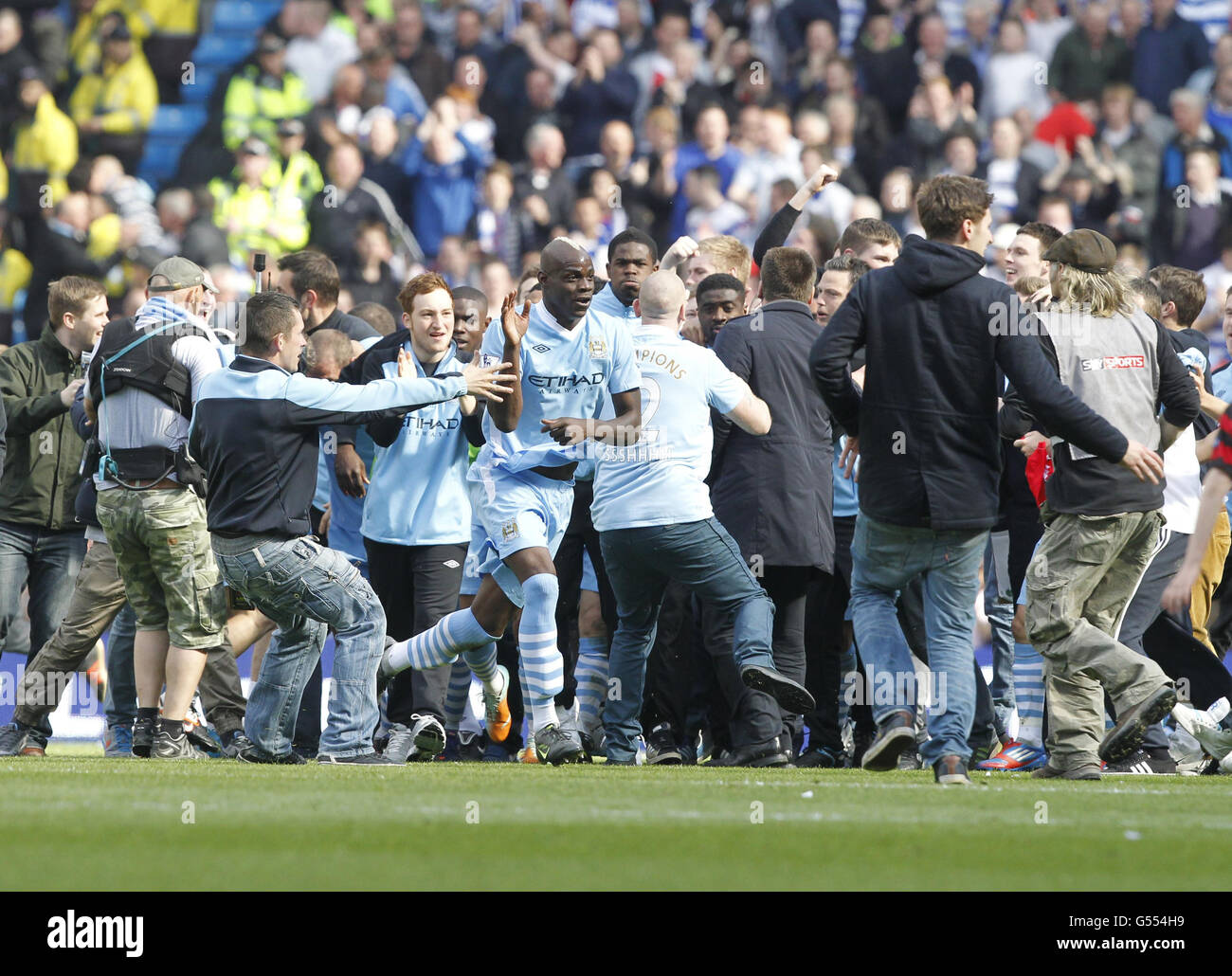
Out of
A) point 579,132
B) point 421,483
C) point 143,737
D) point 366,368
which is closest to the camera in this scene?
point 143,737

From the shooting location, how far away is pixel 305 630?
8.66 metres

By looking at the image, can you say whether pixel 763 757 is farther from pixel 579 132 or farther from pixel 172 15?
pixel 172 15

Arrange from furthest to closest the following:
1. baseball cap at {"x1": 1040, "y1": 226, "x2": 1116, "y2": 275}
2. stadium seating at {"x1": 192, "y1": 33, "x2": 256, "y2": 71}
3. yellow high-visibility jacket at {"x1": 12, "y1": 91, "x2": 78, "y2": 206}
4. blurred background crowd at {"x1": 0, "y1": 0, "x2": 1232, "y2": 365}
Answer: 1. stadium seating at {"x1": 192, "y1": 33, "x2": 256, "y2": 71}
2. yellow high-visibility jacket at {"x1": 12, "y1": 91, "x2": 78, "y2": 206}
3. blurred background crowd at {"x1": 0, "y1": 0, "x2": 1232, "y2": 365}
4. baseball cap at {"x1": 1040, "y1": 226, "x2": 1116, "y2": 275}

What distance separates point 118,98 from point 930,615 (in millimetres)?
14967

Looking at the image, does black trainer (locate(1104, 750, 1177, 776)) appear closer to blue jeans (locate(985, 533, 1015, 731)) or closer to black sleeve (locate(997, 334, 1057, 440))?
blue jeans (locate(985, 533, 1015, 731))

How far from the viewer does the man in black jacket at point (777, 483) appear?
29.4 ft

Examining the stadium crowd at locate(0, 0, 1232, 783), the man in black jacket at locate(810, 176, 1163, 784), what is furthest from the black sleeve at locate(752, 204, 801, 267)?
the man in black jacket at locate(810, 176, 1163, 784)

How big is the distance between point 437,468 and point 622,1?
11258 mm

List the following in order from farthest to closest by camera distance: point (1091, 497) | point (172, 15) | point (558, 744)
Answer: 1. point (172, 15)
2. point (558, 744)
3. point (1091, 497)

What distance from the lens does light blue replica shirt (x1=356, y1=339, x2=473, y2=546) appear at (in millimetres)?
9523

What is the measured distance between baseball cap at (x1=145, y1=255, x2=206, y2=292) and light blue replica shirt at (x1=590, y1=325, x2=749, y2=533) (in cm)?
224

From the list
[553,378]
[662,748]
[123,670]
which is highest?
[553,378]

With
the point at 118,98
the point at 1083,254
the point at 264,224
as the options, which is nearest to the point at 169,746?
the point at 1083,254

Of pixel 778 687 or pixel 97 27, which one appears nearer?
pixel 778 687
